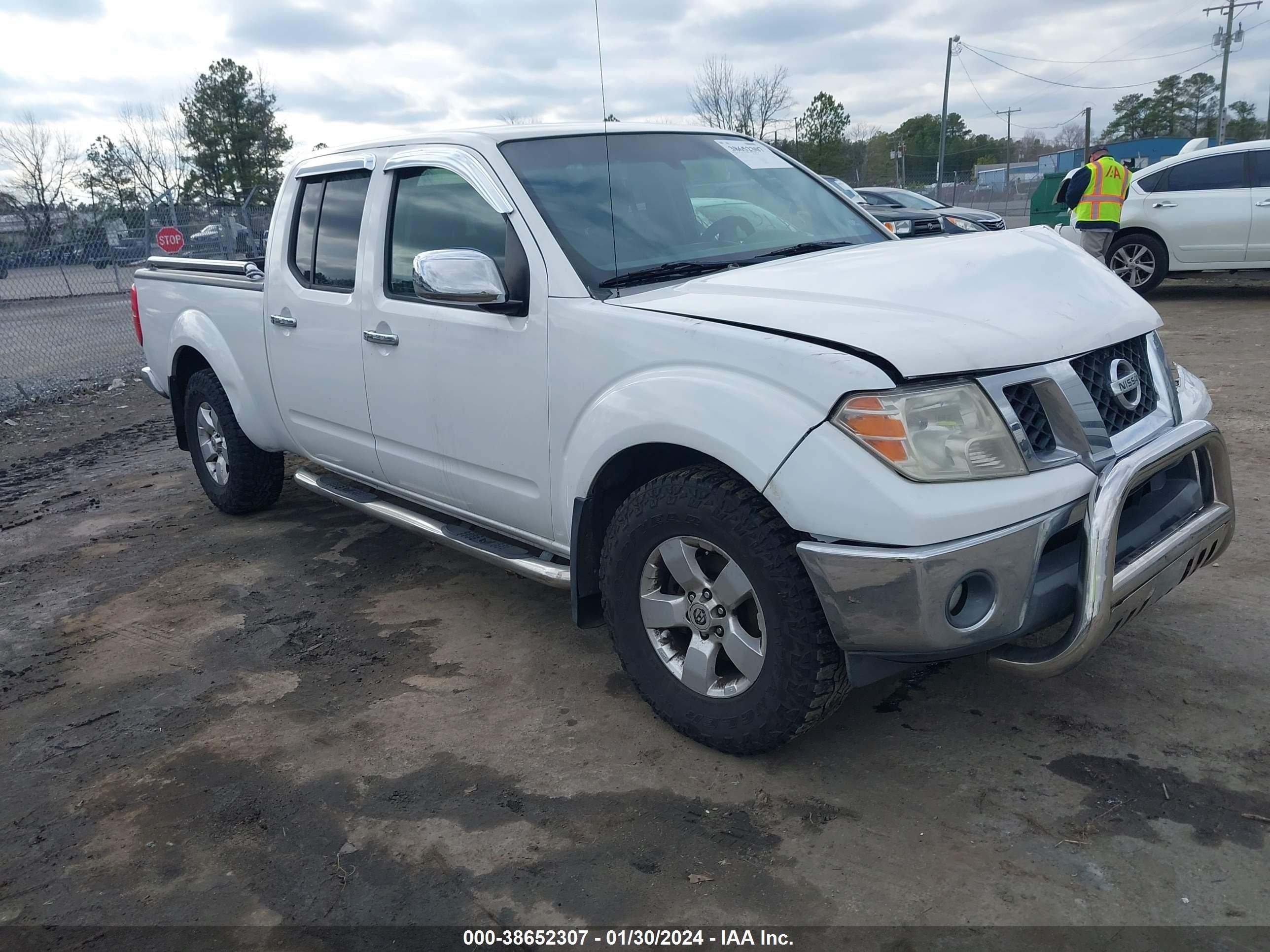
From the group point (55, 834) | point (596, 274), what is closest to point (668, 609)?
point (596, 274)

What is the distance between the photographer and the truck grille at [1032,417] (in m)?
2.59

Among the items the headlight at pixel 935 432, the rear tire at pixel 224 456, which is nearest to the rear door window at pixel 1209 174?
the rear tire at pixel 224 456

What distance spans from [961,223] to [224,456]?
12.5 meters

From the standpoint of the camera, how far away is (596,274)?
3.26m

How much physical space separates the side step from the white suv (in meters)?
10.1

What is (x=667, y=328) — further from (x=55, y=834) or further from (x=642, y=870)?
(x=55, y=834)

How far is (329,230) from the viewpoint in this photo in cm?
446

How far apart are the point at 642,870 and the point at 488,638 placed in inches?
63.6

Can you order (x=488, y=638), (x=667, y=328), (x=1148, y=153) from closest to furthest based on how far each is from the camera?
(x=667, y=328) < (x=488, y=638) < (x=1148, y=153)

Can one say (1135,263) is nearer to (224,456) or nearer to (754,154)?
(754,154)

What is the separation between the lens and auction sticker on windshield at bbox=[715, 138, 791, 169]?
416cm

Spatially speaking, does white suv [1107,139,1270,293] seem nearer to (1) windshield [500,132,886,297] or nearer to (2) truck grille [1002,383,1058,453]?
(1) windshield [500,132,886,297]

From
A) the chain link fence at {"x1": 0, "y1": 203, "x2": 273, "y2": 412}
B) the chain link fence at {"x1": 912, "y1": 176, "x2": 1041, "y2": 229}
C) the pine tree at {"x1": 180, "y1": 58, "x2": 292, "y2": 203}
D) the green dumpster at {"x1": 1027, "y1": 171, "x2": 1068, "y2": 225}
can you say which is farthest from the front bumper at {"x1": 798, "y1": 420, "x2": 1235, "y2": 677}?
the pine tree at {"x1": 180, "y1": 58, "x2": 292, "y2": 203}

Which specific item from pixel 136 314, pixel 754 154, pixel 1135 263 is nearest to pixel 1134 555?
pixel 754 154
